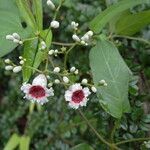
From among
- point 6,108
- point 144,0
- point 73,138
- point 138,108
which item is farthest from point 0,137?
point 144,0

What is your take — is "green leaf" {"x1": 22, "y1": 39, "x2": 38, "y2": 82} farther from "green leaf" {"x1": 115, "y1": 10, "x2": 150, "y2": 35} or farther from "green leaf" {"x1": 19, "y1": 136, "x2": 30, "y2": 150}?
"green leaf" {"x1": 19, "y1": 136, "x2": 30, "y2": 150}

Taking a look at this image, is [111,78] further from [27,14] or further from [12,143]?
[12,143]

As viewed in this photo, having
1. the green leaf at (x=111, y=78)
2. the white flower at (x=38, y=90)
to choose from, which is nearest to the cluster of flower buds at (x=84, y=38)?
the green leaf at (x=111, y=78)

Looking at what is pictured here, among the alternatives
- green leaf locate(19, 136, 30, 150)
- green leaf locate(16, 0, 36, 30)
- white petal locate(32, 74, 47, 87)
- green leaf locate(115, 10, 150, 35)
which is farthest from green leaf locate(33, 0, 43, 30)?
green leaf locate(19, 136, 30, 150)

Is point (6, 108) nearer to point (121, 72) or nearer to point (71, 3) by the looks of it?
point (71, 3)

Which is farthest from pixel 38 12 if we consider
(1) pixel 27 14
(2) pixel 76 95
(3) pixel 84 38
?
(2) pixel 76 95

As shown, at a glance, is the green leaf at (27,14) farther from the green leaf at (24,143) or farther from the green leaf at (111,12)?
the green leaf at (24,143)
